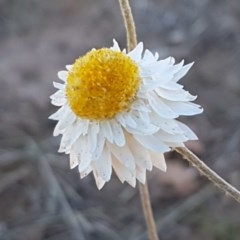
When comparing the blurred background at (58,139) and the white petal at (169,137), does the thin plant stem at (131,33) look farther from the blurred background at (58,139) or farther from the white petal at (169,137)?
the blurred background at (58,139)

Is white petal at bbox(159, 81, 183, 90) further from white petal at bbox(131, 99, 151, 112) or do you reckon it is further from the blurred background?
the blurred background

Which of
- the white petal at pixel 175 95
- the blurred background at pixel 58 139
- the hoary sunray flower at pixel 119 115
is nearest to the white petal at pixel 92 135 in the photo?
the hoary sunray flower at pixel 119 115

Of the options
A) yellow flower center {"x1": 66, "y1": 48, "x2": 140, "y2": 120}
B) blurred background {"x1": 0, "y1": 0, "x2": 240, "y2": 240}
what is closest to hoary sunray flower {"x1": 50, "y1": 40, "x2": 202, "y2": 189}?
yellow flower center {"x1": 66, "y1": 48, "x2": 140, "y2": 120}

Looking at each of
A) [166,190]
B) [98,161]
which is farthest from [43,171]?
[98,161]

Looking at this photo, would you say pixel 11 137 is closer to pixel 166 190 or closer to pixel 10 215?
pixel 10 215

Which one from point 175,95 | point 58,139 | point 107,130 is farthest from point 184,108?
point 58,139
